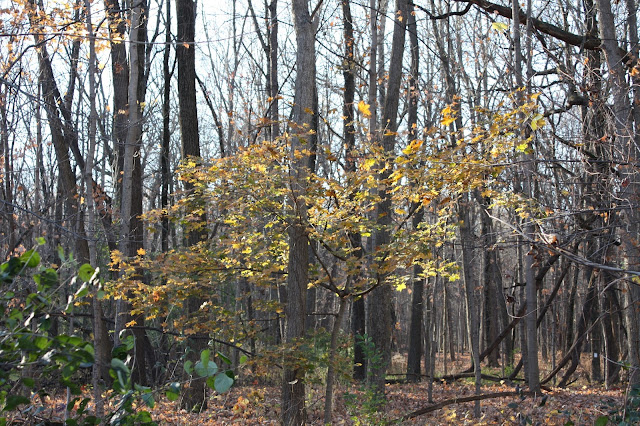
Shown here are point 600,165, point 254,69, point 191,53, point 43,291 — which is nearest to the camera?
point 43,291

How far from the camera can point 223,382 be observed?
61.3 inches

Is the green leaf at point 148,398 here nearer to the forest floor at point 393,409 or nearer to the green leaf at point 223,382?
the green leaf at point 223,382

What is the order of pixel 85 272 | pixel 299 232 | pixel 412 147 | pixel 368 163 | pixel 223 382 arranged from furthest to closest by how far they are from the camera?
pixel 299 232, pixel 368 163, pixel 412 147, pixel 85 272, pixel 223 382

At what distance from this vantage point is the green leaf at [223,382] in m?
1.52

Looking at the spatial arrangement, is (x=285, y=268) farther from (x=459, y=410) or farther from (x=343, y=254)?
(x=459, y=410)

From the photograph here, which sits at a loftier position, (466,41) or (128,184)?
(466,41)

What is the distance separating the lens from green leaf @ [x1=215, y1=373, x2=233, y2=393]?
152 cm

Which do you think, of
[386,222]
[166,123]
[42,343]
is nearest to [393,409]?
[386,222]

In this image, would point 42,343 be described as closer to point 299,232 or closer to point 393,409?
point 299,232

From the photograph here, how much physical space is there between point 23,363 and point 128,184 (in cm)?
724

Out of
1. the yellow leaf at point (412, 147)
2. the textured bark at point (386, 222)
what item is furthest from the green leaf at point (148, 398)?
the textured bark at point (386, 222)

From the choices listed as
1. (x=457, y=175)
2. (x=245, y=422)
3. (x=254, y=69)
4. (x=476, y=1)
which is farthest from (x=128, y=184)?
(x=254, y=69)

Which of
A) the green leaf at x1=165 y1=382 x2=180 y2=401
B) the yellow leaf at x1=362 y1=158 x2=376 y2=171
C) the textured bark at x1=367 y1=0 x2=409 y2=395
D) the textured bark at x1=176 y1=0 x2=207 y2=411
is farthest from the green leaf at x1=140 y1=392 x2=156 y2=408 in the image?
the textured bark at x1=176 y1=0 x2=207 y2=411

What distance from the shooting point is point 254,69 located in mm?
21266
